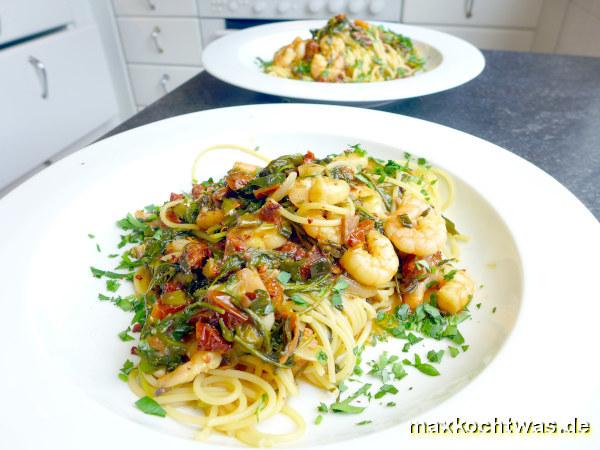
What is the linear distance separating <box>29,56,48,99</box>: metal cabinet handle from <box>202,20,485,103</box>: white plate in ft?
9.44

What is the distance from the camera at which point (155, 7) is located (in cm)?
699

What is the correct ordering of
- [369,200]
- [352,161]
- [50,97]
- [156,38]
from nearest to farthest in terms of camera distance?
1. [369,200]
2. [352,161]
3. [50,97]
4. [156,38]

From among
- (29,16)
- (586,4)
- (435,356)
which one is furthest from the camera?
(29,16)

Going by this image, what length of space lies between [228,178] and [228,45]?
2.32 metres

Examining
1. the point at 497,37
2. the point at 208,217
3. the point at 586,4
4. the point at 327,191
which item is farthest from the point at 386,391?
the point at 497,37

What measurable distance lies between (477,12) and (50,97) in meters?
5.80

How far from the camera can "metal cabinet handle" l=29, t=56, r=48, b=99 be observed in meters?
5.65

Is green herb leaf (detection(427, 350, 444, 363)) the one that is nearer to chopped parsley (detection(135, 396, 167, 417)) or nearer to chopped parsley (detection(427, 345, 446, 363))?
chopped parsley (detection(427, 345, 446, 363))

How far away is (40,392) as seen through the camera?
139cm

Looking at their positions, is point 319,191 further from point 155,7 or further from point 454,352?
point 155,7

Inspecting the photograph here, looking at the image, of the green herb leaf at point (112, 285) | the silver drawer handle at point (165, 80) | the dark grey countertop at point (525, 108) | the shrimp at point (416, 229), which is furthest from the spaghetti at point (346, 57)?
the silver drawer handle at point (165, 80)

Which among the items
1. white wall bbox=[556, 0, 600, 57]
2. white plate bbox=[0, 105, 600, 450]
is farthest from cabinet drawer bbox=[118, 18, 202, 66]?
white wall bbox=[556, 0, 600, 57]

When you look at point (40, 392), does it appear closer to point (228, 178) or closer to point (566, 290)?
point (228, 178)

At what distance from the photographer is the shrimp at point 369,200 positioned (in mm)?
2236
